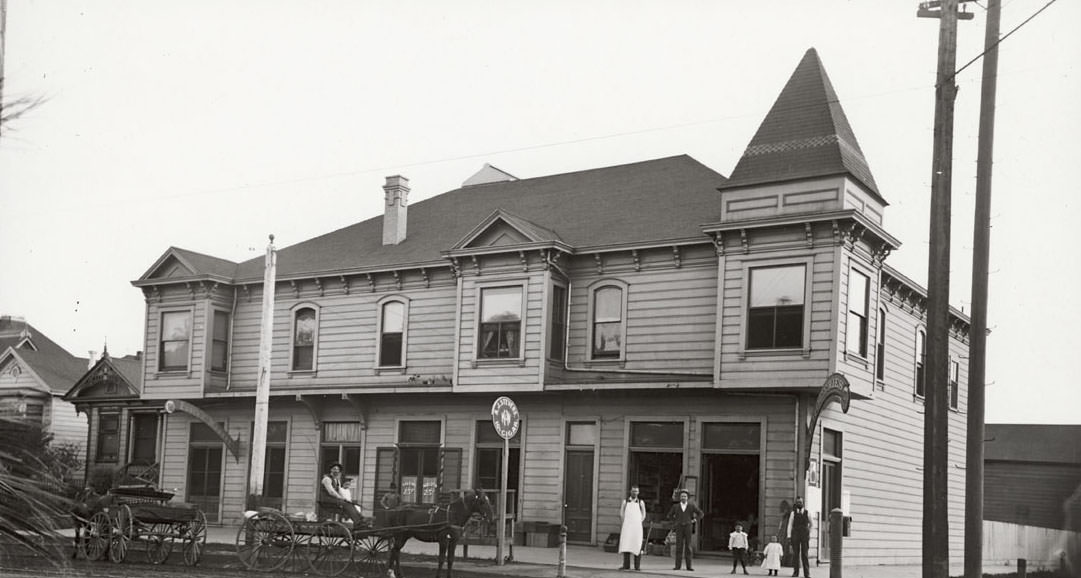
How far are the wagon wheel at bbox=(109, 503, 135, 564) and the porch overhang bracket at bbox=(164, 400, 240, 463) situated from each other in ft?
44.7

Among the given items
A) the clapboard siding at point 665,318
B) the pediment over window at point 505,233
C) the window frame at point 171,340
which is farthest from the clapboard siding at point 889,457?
the window frame at point 171,340

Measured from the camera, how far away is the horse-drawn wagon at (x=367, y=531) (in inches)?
647

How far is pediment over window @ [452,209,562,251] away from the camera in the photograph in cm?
2711

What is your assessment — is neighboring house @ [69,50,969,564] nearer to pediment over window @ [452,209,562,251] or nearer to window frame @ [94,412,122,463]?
pediment over window @ [452,209,562,251]

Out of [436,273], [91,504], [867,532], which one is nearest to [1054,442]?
[867,532]

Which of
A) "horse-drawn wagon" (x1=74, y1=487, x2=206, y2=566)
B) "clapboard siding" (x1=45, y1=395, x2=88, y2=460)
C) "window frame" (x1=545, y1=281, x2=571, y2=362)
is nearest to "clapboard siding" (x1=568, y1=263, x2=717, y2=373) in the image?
"window frame" (x1=545, y1=281, x2=571, y2=362)

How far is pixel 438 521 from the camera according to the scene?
651 inches

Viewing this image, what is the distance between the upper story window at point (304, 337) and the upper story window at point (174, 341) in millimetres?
3536

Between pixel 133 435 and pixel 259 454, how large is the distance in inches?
599

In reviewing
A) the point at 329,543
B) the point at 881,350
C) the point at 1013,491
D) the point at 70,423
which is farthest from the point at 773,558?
the point at 70,423

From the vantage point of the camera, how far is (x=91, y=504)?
17.9m

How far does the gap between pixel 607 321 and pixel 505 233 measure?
3406 mm

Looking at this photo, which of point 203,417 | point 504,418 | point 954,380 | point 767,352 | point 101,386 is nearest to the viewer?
point 504,418

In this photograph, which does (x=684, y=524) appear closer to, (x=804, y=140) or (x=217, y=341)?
(x=804, y=140)
